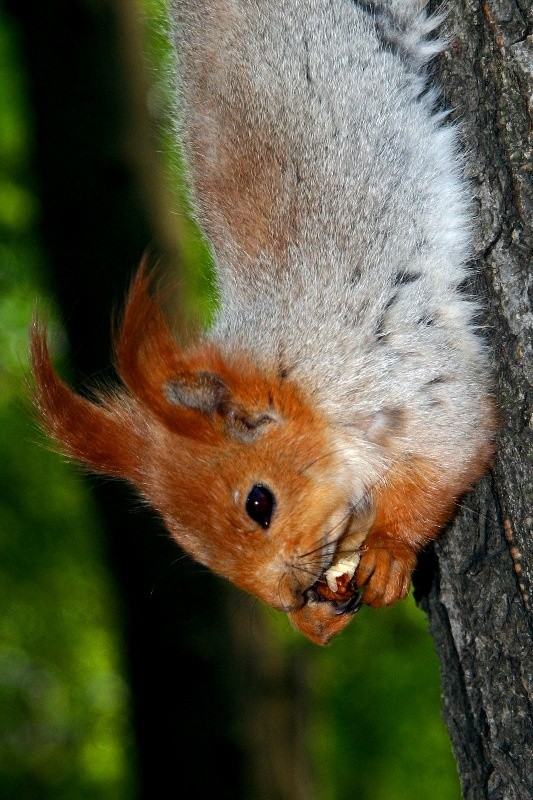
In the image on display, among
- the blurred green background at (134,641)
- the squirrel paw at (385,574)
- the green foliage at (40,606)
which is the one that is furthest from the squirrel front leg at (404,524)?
the green foliage at (40,606)

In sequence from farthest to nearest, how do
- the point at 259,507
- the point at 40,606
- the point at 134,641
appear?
the point at 40,606 < the point at 134,641 < the point at 259,507

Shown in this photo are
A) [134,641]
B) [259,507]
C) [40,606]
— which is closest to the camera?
[259,507]

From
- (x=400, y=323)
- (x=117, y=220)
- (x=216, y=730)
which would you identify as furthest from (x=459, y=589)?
(x=117, y=220)

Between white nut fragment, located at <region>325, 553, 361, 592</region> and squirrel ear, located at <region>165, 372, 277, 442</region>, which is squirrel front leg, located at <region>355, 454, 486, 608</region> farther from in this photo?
squirrel ear, located at <region>165, 372, 277, 442</region>

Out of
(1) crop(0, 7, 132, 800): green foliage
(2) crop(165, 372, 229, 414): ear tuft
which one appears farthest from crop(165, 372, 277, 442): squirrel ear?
(1) crop(0, 7, 132, 800): green foliage

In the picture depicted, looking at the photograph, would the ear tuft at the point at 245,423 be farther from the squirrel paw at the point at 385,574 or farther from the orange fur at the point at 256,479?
the squirrel paw at the point at 385,574

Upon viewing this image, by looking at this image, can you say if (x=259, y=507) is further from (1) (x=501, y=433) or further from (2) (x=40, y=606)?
(2) (x=40, y=606)

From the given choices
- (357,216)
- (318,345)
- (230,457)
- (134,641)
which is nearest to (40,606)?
(134,641)

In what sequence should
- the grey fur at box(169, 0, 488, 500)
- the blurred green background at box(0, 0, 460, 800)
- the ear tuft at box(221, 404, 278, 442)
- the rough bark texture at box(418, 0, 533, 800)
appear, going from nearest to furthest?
1. the rough bark texture at box(418, 0, 533, 800)
2. the grey fur at box(169, 0, 488, 500)
3. the ear tuft at box(221, 404, 278, 442)
4. the blurred green background at box(0, 0, 460, 800)
